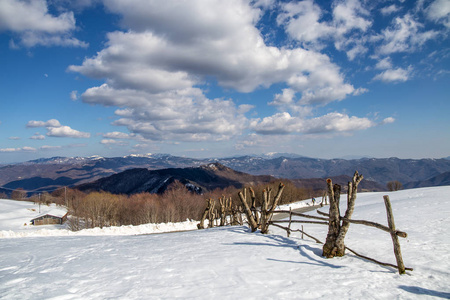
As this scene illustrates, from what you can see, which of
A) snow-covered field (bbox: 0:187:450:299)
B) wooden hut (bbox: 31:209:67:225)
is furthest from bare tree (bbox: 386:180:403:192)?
wooden hut (bbox: 31:209:67:225)

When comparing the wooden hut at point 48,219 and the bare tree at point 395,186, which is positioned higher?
the bare tree at point 395,186

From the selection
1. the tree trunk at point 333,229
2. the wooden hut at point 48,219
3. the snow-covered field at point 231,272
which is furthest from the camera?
the wooden hut at point 48,219

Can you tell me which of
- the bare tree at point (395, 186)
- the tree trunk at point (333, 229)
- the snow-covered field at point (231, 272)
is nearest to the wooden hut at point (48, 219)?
the snow-covered field at point (231, 272)

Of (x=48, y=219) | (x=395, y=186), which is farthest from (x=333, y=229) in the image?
(x=48, y=219)

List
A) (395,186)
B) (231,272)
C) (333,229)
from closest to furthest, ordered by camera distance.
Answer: (231,272) → (333,229) → (395,186)

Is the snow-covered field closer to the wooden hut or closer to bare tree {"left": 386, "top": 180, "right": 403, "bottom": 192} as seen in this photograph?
bare tree {"left": 386, "top": 180, "right": 403, "bottom": 192}

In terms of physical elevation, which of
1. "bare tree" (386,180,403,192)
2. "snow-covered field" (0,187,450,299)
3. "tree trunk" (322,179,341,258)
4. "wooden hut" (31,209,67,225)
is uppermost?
"tree trunk" (322,179,341,258)

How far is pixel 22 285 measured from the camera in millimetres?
5199

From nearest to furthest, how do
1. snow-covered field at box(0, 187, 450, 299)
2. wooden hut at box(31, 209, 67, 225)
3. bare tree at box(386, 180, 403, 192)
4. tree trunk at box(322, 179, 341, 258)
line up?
snow-covered field at box(0, 187, 450, 299) → tree trunk at box(322, 179, 341, 258) → bare tree at box(386, 180, 403, 192) → wooden hut at box(31, 209, 67, 225)

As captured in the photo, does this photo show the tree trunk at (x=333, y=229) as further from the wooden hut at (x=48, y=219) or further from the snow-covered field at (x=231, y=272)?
the wooden hut at (x=48, y=219)

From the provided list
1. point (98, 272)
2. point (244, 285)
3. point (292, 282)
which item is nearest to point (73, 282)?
point (98, 272)

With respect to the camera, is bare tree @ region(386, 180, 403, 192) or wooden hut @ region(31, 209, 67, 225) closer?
bare tree @ region(386, 180, 403, 192)

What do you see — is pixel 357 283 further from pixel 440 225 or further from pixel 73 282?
pixel 440 225

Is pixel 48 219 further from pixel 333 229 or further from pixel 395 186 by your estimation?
pixel 395 186
